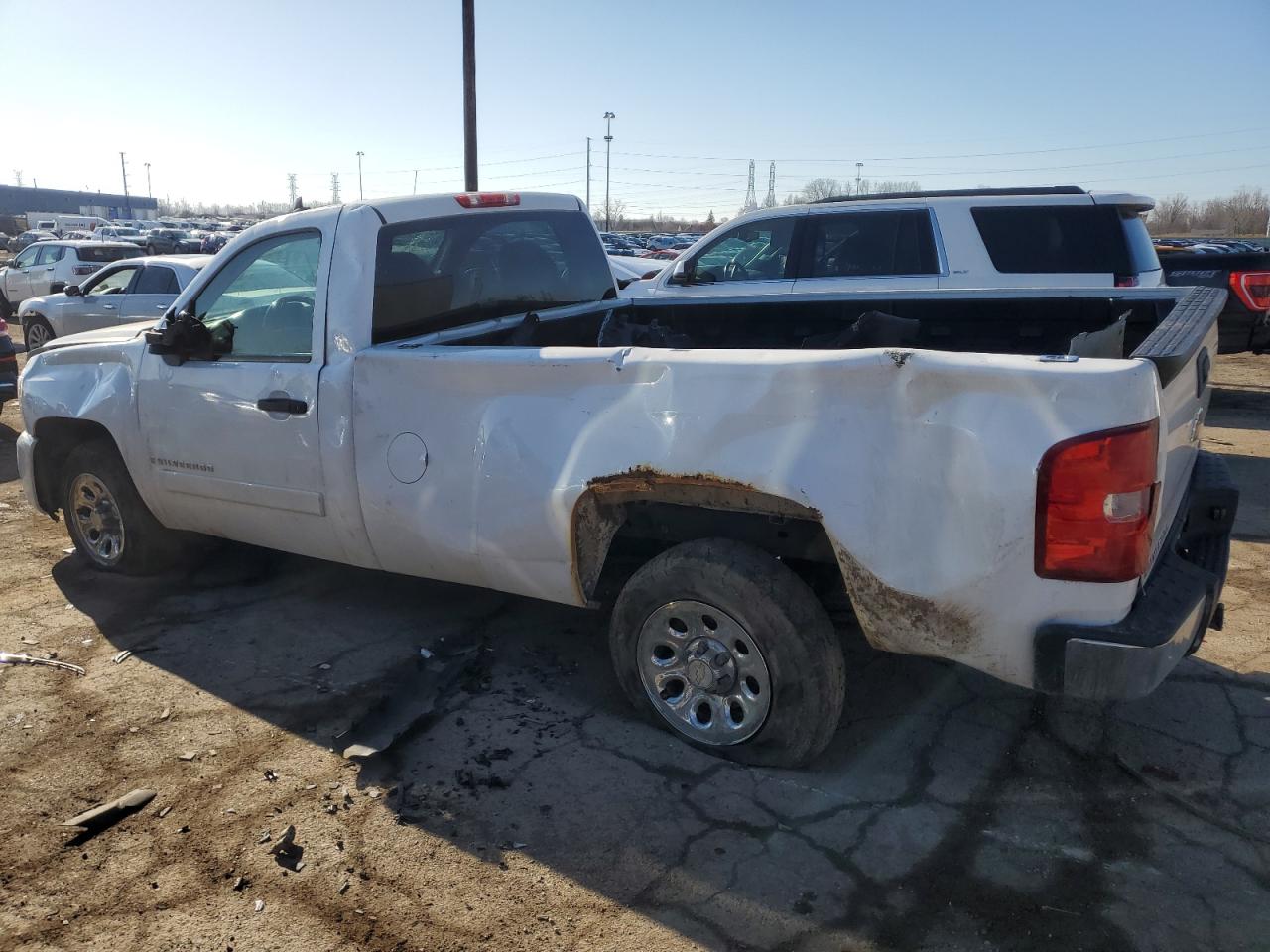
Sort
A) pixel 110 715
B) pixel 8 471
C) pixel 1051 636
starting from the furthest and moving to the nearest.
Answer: pixel 8 471 < pixel 110 715 < pixel 1051 636

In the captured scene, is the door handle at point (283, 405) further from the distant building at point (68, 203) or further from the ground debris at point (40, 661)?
the distant building at point (68, 203)

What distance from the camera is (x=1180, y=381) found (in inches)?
110

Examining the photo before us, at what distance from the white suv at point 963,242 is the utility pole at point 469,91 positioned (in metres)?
8.30

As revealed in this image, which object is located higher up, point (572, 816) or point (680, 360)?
point (680, 360)

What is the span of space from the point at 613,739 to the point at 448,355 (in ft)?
5.01

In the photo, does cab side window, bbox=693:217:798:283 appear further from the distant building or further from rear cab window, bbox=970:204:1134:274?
the distant building

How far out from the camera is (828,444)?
2740mm

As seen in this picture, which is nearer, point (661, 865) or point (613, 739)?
point (661, 865)

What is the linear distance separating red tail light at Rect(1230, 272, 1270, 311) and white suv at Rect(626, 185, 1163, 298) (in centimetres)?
245

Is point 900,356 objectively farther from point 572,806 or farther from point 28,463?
point 28,463

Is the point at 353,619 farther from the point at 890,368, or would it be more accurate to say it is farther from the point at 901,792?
the point at 890,368

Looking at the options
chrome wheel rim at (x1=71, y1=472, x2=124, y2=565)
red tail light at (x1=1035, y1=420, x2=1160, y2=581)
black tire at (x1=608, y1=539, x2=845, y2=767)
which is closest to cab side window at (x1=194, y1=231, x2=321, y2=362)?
chrome wheel rim at (x1=71, y1=472, x2=124, y2=565)

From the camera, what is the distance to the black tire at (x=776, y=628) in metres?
3.01

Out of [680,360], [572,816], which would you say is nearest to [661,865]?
[572,816]
